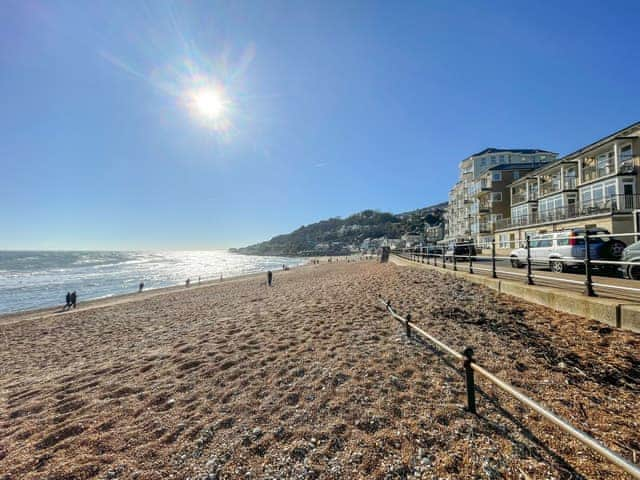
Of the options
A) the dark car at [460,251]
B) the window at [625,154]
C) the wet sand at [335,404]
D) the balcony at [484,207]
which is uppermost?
Answer: the window at [625,154]

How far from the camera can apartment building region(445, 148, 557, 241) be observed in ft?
124

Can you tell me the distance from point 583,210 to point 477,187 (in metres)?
19.5

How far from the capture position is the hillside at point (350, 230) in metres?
128

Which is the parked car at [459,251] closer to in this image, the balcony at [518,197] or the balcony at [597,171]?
the balcony at [597,171]

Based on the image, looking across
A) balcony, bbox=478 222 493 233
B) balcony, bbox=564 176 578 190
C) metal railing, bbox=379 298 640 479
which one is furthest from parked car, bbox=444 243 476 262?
balcony, bbox=478 222 493 233

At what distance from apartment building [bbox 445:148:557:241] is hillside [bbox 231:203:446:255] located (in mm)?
59285

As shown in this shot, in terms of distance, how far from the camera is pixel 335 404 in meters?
3.09

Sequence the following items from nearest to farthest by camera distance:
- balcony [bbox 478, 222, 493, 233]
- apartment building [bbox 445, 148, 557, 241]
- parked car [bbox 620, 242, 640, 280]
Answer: parked car [bbox 620, 242, 640, 280] → balcony [bbox 478, 222, 493, 233] → apartment building [bbox 445, 148, 557, 241]

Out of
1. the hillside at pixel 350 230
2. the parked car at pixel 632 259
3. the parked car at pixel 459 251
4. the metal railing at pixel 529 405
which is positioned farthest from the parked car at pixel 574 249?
the hillside at pixel 350 230

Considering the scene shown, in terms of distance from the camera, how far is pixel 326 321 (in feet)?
20.7

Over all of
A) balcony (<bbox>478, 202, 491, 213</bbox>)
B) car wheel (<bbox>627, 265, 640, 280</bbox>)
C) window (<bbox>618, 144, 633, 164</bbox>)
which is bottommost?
car wheel (<bbox>627, 265, 640, 280</bbox>)

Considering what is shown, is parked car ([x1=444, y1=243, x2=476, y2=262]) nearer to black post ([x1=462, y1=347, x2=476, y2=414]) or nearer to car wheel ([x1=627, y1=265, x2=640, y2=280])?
car wheel ([x1=627, y1=265, x2=640, y2=280])

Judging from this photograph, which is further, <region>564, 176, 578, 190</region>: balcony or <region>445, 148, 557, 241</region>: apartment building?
<region>445, 148, 557, 241</region>: apartment building

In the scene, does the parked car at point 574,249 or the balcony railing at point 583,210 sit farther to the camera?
the balcony railing at point 583,210
